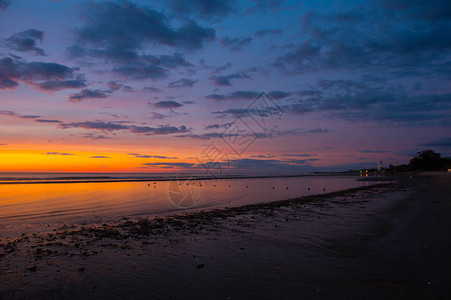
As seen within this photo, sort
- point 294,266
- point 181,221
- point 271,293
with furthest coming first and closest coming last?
point 181,221, point 294,266, point 271,293

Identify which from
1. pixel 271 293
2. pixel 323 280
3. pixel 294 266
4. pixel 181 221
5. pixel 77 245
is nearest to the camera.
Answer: pixel 271 293

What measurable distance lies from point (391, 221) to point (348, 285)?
34.7 feet

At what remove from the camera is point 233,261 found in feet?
29.5

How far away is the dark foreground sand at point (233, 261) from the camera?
6746 mm

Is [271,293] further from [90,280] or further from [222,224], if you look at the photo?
[222,224]

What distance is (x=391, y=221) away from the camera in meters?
15.5

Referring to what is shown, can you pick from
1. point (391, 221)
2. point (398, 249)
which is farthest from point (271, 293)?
point (391, 221)

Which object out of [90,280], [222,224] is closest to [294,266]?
[90,280]

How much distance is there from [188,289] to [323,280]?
3426 millimetres

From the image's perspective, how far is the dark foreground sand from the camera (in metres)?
6.75

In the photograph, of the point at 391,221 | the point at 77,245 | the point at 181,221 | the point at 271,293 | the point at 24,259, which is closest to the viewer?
the point at 271,293

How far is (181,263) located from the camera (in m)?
8.86

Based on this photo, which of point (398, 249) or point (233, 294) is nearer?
point (233, 294)

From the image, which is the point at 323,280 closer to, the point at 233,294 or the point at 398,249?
the point at 233,294
